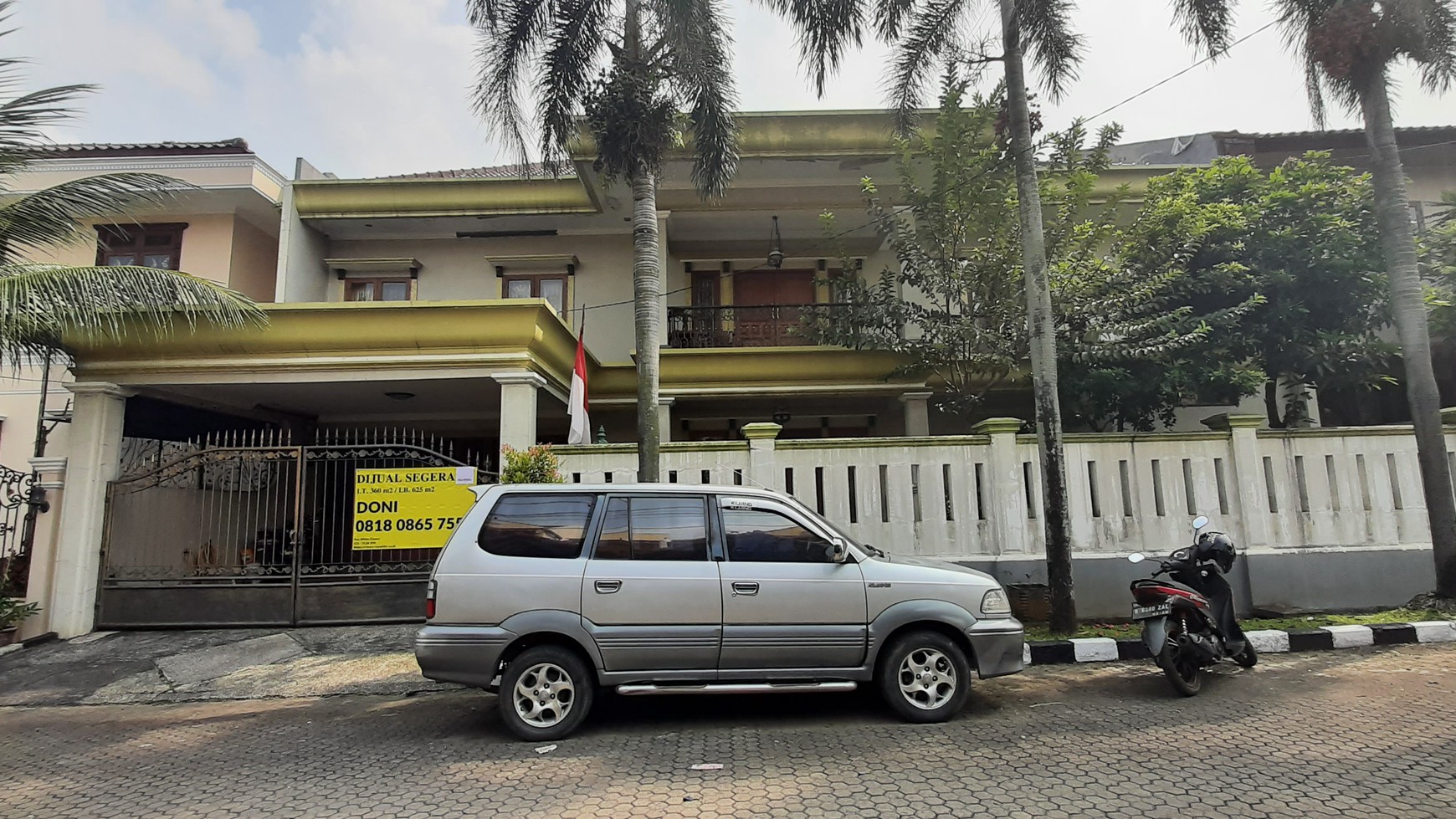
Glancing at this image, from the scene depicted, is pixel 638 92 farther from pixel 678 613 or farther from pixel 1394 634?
pixel 1394 634

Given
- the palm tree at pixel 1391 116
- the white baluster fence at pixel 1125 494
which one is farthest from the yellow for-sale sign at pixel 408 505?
the palm tree at pixel 1391 116

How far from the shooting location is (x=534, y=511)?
5191 millimetres

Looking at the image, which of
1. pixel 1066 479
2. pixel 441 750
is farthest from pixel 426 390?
pixel 1066 479

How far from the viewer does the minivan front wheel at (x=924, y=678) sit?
4984 millimetres

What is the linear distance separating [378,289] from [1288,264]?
50.7ft

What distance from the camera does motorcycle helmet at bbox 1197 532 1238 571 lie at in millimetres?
5906

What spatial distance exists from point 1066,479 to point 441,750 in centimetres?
694

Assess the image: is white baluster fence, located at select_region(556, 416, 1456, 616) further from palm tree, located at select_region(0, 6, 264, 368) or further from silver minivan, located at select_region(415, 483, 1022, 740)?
palm tree, located at select_region(0, 6, 264, 368)

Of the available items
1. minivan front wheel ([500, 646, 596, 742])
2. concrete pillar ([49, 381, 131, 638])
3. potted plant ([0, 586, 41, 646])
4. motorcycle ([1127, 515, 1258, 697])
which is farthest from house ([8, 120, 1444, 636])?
minivan front wheel ([500, 646, 596, 742])

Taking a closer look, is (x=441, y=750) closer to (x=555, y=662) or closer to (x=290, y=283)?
(x=555, y=662)

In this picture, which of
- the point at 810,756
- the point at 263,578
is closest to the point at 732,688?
the point at 810,756

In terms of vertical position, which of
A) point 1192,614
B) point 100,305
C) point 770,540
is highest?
point 100,305

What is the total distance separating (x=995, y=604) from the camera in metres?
5.21

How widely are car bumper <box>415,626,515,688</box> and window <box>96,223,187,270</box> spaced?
12119 mm
